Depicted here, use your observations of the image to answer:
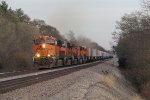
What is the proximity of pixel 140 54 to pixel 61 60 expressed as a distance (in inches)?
359

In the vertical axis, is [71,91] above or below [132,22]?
below

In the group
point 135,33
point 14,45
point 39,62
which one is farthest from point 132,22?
point 39,62

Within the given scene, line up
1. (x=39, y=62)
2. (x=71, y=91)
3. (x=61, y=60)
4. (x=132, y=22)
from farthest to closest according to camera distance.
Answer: (x=132, y=22) < (x=61, y=60) < (x=39, y=62) < (x=71, y=91)

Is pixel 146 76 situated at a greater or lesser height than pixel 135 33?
lesser

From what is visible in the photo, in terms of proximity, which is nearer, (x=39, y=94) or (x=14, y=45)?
(x=39, y=94)

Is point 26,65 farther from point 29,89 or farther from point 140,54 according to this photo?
point 29,89

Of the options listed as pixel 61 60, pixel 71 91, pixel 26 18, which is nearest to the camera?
pixel 71 91

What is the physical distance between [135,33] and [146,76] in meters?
10.3

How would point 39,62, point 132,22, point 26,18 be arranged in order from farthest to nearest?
point 26,18
point 132,22
point 39,62

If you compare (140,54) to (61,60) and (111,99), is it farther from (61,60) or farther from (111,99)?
(111,99)

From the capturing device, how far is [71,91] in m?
17.1

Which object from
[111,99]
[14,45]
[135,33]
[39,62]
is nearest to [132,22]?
[135,33]

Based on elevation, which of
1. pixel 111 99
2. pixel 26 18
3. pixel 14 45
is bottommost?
pixel 111 99

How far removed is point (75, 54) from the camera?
5178 cm
